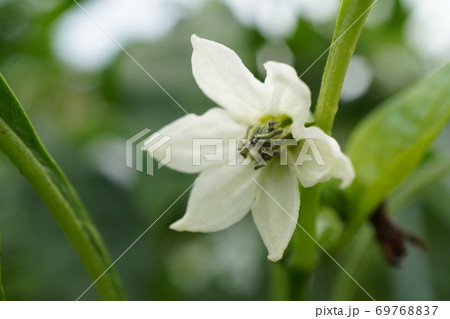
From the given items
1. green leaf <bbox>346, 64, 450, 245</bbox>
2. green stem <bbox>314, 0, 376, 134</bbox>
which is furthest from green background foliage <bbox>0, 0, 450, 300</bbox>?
green stem <bbox>314, 0, 376, 134</bbox>

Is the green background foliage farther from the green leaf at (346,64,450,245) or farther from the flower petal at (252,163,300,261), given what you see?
the flower petal at (252,163,300,261)

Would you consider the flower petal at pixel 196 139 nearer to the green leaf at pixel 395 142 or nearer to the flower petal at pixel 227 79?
the flower petal at pixel 227 79

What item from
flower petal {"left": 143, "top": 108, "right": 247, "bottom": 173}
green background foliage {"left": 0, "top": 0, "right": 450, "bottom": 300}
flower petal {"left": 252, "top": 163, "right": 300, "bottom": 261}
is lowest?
green background foliage {"left": 0, "top": 0, "right": 450, "bottom": 300}

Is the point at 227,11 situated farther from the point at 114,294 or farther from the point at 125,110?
the point at 114,294

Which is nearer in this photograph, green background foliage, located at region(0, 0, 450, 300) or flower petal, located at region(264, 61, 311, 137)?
flower petal, located at region(264, 61, 311, 137)

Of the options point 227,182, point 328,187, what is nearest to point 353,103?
point 328,187

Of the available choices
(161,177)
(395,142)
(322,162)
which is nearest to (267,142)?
(322,162)

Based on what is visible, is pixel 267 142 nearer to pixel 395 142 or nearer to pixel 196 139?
pixel 196 139
